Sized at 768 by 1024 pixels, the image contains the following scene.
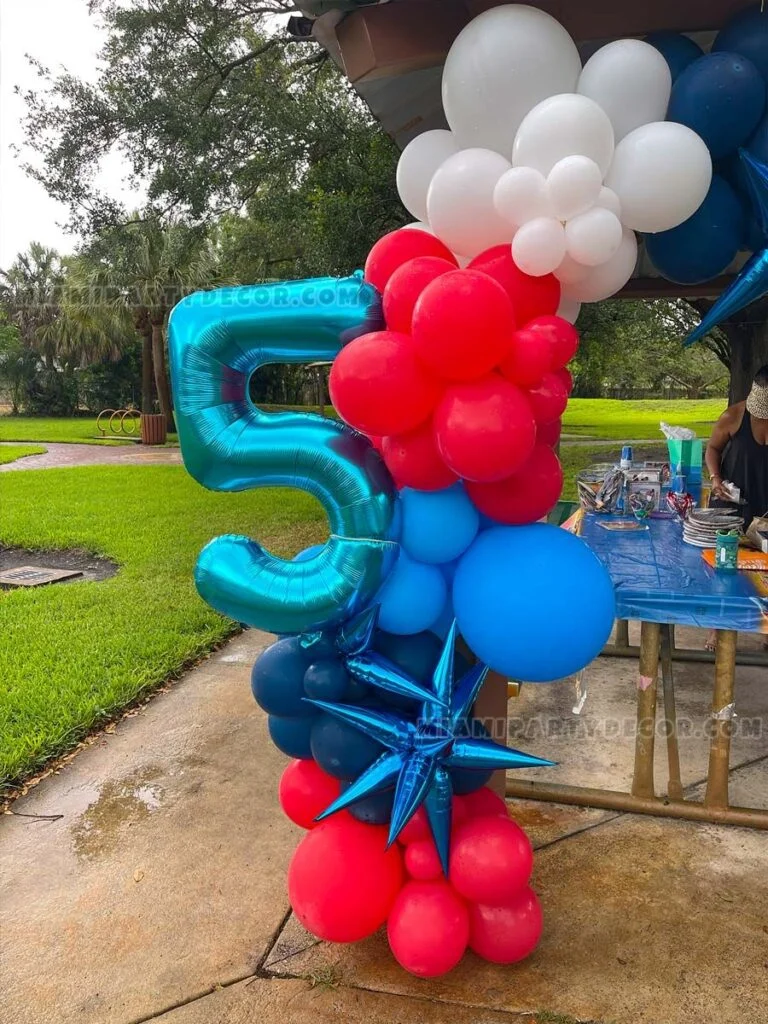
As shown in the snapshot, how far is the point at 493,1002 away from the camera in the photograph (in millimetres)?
2080

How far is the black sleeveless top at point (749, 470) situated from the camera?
4.17 m

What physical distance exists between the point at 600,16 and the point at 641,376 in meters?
40.8

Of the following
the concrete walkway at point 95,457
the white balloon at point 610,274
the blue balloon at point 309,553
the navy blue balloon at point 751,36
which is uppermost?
the navy blue balloon at point 751,36

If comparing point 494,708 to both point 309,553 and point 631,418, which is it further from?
point 631,418

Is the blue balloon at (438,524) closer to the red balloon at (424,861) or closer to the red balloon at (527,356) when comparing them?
the red balloon at (527,356)

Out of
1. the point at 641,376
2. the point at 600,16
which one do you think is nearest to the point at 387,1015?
the point at 600,16

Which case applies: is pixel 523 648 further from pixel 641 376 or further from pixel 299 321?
pixel 641 376

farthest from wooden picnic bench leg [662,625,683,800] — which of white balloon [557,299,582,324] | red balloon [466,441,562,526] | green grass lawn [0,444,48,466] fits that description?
green grass lawn [0,444,48,466]

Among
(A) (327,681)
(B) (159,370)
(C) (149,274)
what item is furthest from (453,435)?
(B) (159,370)

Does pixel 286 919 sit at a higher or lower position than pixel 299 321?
lower

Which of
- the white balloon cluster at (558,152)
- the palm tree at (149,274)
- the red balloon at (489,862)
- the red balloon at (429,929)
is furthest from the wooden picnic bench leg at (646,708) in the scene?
the palm tree at (149,274)

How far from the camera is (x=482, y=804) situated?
7.35 feet

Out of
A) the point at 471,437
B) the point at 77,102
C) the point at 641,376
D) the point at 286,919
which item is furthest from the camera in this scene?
the point at 641,376

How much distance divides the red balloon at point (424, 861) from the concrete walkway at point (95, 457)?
13.4 m
